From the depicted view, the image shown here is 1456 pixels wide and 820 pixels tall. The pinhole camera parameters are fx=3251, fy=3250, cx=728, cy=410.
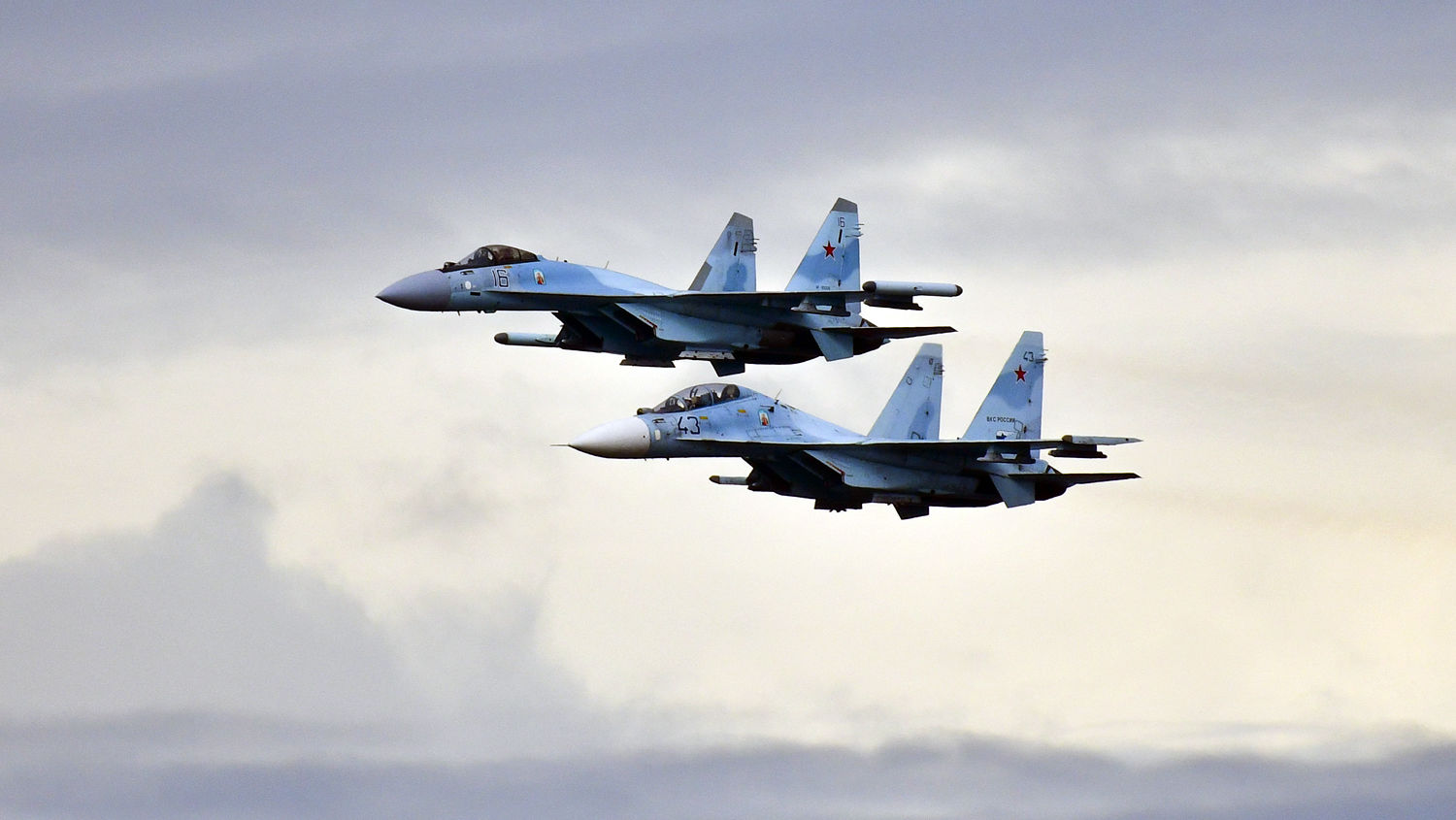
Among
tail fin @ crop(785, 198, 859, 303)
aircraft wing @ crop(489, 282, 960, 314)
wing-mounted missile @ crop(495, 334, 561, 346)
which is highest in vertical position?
tail fin @ crop(785, 198, 859, 303)

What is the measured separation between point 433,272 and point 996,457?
20.4 metres

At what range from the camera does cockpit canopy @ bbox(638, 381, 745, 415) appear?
366ft

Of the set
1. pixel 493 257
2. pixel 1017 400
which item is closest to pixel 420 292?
pixel 493 257

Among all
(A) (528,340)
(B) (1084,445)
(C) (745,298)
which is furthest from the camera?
(A) (528,340)

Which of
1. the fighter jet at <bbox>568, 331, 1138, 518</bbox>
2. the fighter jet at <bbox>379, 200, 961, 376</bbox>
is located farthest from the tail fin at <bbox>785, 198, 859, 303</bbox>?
the fighter jet at <bbox>568, 331, 1138, 518</bbox>

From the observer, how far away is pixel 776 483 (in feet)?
372

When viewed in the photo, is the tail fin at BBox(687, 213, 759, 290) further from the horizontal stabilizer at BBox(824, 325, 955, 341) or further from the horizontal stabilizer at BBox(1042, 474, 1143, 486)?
the horizontal stabilizer at BBox(1042, 474, 1143, 486)

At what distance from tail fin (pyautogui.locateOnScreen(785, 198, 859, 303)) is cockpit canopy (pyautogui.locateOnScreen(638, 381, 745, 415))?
5551mm

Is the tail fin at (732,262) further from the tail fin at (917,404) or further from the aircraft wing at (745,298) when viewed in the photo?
the tail fin at (917,404)

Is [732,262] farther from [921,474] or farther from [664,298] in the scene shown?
[921,474]

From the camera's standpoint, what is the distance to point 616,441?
10975 cm

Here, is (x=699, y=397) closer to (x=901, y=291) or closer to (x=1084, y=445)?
(x=901, y=291)

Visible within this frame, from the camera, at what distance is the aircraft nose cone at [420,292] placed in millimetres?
110875

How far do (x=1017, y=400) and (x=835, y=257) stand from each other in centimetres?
842
